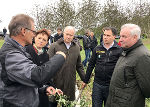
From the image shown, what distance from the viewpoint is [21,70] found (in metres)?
1.56

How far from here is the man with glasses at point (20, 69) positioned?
5.12ft

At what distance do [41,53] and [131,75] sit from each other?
1790 mm

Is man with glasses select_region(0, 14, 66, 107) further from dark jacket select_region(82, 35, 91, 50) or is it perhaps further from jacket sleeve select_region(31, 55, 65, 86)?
dark jacket select_region(82, 35, 91, 50)

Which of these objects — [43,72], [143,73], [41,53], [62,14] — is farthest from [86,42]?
[62,14]

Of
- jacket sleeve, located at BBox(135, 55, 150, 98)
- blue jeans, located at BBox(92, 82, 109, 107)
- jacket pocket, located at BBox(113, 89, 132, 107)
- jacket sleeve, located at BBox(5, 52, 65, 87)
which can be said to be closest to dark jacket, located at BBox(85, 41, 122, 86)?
blue jeans, located at BBox(92, 82, 109, 107)

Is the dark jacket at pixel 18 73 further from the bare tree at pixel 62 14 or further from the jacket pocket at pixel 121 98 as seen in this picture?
the bare tree at pixel 62 14

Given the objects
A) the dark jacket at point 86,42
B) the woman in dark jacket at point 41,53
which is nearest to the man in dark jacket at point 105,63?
the woman in dark jacket at point 41,53

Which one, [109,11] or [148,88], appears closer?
[148,88]

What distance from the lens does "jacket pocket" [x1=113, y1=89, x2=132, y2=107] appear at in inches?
102

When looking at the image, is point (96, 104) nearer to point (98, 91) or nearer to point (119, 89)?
point (98, 91)

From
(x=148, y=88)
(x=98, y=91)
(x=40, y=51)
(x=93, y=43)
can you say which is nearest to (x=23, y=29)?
(x=40, y=51)

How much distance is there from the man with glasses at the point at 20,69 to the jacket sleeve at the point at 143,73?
53.9 inches

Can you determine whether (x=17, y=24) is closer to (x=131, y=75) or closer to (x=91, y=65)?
(x=131, y=75)

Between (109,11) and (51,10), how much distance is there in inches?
435
